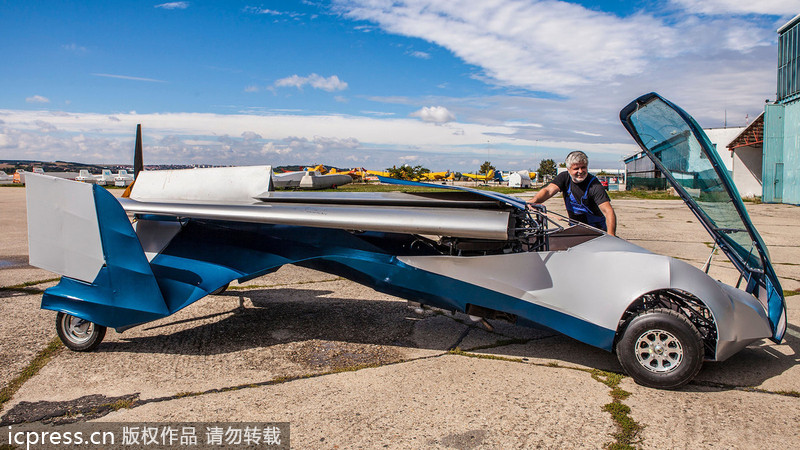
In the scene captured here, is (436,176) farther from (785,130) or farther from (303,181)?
(785,130)

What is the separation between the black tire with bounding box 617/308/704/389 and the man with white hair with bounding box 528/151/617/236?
150 centimetres

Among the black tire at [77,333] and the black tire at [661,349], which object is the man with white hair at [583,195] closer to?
the black tire at [661,349]

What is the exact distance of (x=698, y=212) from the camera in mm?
4812

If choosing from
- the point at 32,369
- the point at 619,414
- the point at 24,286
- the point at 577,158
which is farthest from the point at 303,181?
the point at 619,414

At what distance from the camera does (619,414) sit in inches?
138

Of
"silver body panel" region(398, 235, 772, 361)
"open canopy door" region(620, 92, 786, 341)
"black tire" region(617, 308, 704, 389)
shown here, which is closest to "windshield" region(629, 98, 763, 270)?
"open canopy door" region(620, 92, 786, 341)

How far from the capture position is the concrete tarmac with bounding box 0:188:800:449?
329 cm

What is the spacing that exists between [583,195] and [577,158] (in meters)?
0.40

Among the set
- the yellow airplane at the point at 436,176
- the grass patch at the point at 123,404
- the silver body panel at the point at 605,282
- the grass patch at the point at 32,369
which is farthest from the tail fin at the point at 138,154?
the yellow airplane at the point at 436,176

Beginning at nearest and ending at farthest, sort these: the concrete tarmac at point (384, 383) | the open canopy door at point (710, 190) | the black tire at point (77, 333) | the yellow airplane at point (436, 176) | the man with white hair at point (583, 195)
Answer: the concrete tarmac at point (384, 383), the open canopy door at point (710, 190), the black tire at point (77, 333), the man with white hair at point (583, 195), the yellow airplane at point (436, 176)

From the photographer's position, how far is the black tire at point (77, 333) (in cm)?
468

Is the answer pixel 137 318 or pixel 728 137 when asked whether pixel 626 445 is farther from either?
pixel 728 137

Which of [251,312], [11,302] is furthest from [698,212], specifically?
[11,302]

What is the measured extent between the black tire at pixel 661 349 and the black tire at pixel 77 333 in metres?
4.63
